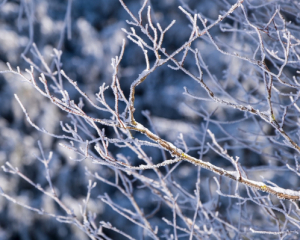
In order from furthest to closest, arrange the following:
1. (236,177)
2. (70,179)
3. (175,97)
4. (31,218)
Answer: (175,97)
(70,179)
(31,218)
(236,177)

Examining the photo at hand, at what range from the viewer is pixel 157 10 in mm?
3975

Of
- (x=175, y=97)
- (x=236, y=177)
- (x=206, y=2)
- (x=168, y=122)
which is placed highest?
(x=206, y=2)

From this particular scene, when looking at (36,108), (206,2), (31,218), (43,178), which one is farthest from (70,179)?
(206,2)

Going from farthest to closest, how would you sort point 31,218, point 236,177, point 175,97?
point 175,97, point 31,218, point 236,177

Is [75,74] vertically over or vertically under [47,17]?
under

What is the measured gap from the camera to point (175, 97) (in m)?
3.85

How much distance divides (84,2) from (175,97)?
1.93m

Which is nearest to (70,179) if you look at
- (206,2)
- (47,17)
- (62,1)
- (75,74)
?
(75,74)

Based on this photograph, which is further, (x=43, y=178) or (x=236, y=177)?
(x=43, y=178)

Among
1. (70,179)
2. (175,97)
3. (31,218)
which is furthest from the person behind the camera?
(175,97)

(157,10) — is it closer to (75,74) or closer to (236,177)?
(75,74)

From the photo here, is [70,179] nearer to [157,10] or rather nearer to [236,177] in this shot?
[157,10]

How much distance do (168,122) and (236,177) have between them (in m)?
2.90

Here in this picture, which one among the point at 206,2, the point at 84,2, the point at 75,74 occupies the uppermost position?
the point at 206,2
